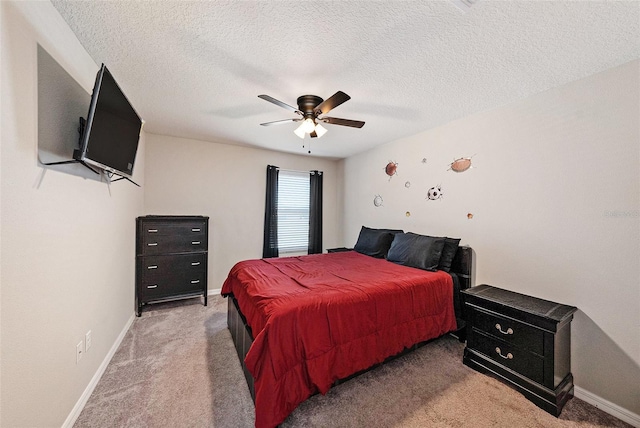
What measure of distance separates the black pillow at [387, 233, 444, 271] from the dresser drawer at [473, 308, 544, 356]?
0.64m

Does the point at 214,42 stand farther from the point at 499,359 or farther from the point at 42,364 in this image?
the point at 499,359

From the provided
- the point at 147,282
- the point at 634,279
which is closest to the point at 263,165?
the point at 147,282

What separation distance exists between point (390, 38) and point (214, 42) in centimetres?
116

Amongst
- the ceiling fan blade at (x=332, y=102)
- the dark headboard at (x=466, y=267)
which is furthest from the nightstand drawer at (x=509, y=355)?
the ceiling fan blade at (x=332, y=102)

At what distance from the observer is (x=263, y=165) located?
4391 millimetres

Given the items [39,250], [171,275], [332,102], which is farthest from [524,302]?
[171,275]

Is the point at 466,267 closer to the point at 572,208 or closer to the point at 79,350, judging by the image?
the point at 572,208

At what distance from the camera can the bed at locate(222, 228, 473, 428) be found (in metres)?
1.49

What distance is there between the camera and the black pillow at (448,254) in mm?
2676

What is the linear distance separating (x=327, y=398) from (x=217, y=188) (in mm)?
3372

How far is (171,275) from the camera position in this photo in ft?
10.7

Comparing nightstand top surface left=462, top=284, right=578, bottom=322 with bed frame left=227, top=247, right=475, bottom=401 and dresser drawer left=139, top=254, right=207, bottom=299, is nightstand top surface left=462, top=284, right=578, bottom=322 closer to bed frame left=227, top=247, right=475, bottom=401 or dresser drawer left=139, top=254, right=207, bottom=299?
bed frame left=227, top=247, right=475, bottom=401

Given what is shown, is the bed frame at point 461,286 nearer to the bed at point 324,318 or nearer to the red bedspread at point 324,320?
the bed at point 324,318

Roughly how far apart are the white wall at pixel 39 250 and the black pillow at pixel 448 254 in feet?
10.3
